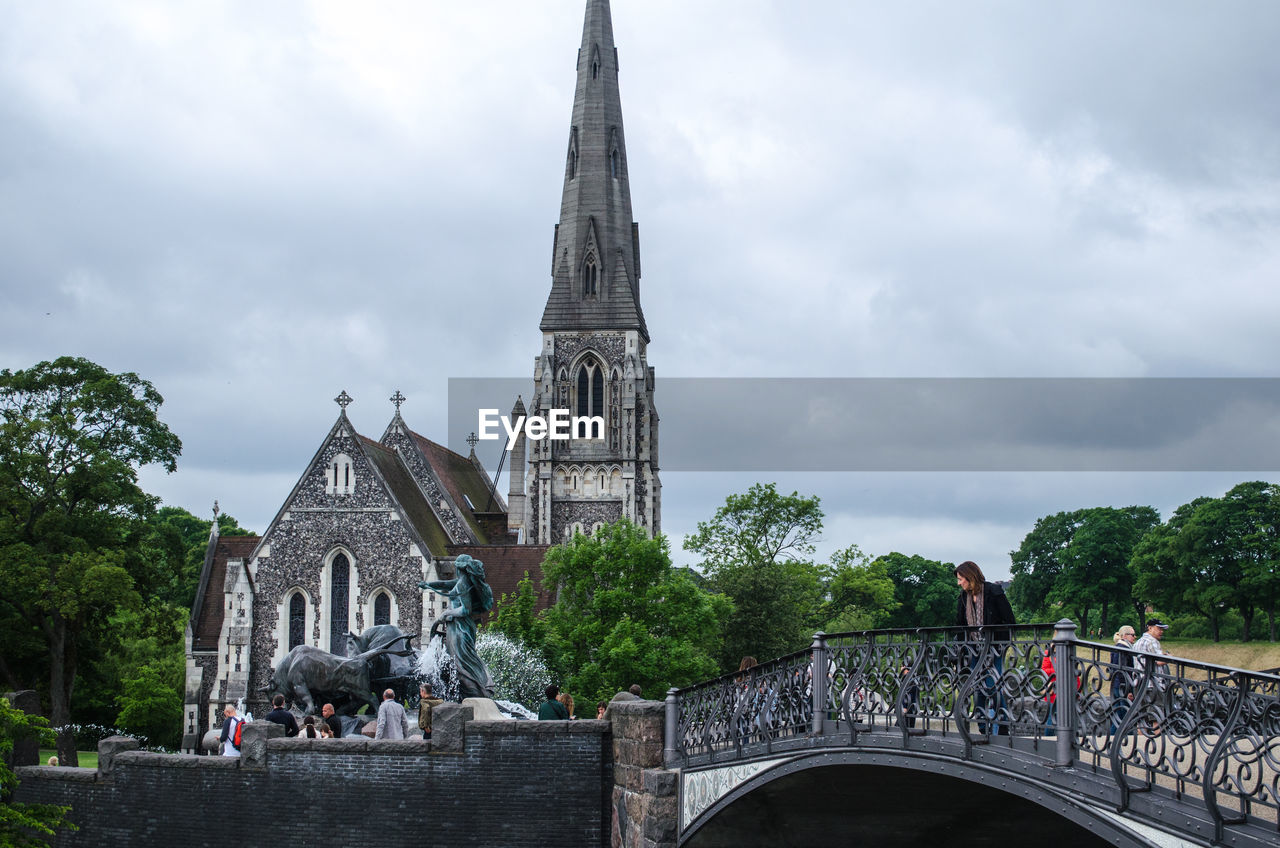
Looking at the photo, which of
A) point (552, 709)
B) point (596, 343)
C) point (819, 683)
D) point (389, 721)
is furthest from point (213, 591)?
point (819, 683)

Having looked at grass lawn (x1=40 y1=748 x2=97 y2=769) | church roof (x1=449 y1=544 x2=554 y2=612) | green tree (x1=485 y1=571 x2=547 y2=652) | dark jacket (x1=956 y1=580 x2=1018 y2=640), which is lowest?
grass lawn (x1=40 y1=748 x2=97 y2=769)

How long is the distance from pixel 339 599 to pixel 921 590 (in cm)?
4903

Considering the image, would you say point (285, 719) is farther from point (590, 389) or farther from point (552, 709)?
point (590, 389)

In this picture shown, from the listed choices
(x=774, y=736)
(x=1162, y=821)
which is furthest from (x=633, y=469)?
(x=1162, y=821)

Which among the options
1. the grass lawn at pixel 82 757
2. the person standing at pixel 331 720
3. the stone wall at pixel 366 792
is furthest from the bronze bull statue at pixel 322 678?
the grass lawn at pixel 82 757

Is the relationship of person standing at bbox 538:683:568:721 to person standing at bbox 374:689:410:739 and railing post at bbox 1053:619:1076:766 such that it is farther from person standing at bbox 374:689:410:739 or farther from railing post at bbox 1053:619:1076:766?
railing post at bbox 1053:619:1076:766

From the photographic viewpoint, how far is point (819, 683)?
12367 mm

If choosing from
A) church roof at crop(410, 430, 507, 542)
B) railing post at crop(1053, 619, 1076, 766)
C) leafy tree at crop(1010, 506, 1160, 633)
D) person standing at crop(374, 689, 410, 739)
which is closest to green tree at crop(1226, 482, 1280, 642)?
leafy tree at crop(1010, 506, 1160, 633)

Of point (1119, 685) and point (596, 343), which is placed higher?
point (596, 343)

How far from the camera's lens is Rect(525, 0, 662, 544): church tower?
51.0 m

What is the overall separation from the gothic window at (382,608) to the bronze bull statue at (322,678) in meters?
18.9

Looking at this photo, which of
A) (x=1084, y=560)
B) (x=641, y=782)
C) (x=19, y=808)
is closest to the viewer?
(x=641, y=782)

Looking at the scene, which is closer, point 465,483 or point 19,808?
point 19,808

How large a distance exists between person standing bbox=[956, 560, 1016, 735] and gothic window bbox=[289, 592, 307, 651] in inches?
1327
